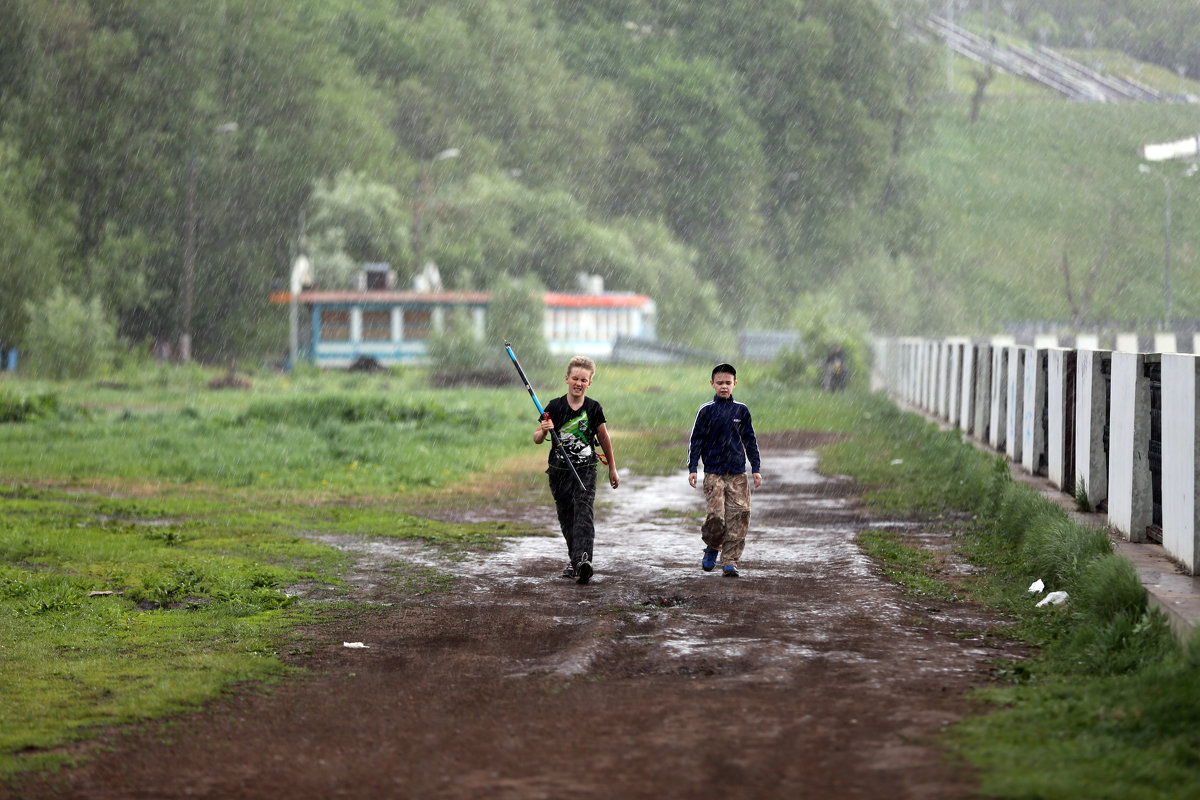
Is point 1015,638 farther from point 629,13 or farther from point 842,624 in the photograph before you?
point 629,13

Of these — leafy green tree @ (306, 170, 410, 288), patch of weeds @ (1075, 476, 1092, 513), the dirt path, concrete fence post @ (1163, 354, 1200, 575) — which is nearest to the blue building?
leafy green tree @ (306, 170, 410, 288)

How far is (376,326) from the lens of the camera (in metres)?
52.2

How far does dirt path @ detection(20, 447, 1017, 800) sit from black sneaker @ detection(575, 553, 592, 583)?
0.08 meters

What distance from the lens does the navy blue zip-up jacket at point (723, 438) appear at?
922 cm

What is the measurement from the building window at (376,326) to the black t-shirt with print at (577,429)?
4370cm

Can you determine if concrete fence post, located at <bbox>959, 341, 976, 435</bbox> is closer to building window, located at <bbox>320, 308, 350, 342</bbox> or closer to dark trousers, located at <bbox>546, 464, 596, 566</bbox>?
dark trousers, located at <bbox>546, 464, 596, 566</bbox>

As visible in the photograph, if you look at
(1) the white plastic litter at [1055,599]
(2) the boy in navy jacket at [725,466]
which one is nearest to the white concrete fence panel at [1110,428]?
(1) the white plastic litter at [1055,599]

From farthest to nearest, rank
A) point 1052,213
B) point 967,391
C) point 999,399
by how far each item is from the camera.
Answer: point 1052,213 → point 967,391 → point 999,399

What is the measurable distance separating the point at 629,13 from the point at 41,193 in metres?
52.0

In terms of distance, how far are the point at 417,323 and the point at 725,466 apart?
44.3 metres

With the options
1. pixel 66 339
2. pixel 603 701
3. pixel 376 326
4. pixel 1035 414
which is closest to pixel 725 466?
pixel 603 701

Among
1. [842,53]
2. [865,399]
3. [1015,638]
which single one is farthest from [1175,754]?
[842,53]

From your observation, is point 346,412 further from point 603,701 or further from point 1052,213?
point 1052,213

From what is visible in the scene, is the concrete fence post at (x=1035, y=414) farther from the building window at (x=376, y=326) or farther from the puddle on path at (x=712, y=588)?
the building window at (x=376, y=326)
